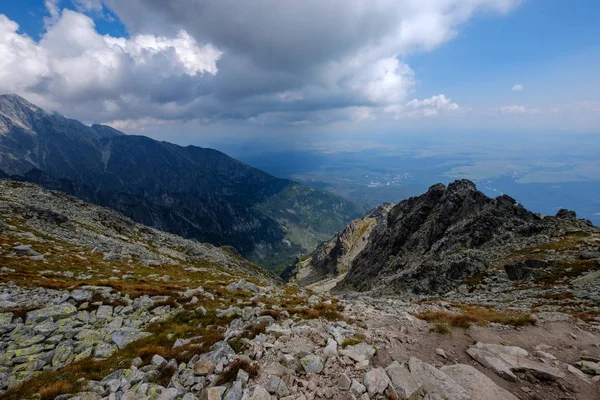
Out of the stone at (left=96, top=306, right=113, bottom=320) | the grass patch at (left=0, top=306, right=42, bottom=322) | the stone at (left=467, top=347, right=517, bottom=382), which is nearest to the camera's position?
the stone at (left=467, top=347, right=517, bottom=382)

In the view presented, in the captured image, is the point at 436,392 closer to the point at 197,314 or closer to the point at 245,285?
the point at 197,314

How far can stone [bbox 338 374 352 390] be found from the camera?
9909 mm

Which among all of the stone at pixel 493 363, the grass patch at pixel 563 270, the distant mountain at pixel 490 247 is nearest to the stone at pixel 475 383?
the stone at pixel 493 363

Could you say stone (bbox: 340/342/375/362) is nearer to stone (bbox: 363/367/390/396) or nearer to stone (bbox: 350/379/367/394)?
stone (bbox: 363/367/390/396)

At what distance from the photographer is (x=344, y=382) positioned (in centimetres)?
1007

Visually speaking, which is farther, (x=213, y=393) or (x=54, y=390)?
(x=54, y=390)

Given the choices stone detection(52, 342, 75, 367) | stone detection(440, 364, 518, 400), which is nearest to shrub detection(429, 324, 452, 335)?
stone detection(440, 364, 518, 400)

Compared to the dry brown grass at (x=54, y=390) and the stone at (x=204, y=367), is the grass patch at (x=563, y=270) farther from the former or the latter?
the dry brown grass at (x=54, y=390)

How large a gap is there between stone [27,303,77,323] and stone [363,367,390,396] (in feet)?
63.5

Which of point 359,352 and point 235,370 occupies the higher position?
point 235,370

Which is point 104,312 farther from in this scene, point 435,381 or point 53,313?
point 435,381

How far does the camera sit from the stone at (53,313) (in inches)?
655

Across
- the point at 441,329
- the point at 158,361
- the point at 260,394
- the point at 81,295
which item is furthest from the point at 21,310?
the point at 441,329

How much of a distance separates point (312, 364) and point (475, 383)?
6.39 m
